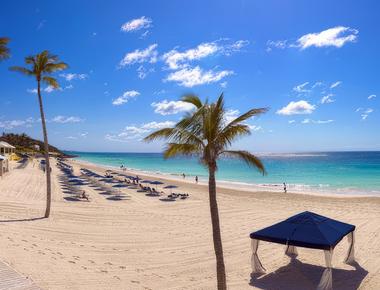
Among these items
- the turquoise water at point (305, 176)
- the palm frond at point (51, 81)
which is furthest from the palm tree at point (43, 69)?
the turquoise water at point (305, 176)

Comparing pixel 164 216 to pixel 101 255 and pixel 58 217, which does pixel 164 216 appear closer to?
pixel 58 217

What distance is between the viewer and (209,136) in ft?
24.6

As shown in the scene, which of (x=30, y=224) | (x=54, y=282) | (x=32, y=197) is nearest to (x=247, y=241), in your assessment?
(x=54, y=282)

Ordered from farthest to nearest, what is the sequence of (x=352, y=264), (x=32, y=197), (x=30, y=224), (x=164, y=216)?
(x=32, y=197) → (x=164, y=216) → (x=30, y=224) → (x=352, y=264)

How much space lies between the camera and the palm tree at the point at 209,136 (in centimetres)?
753

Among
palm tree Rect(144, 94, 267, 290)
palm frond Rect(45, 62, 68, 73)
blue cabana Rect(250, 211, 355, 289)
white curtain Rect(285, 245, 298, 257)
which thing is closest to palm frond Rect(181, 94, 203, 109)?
palm tree Rect(144, 94, 267, 290)

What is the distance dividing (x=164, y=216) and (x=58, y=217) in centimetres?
575

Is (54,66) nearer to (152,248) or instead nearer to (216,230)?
(152,248)

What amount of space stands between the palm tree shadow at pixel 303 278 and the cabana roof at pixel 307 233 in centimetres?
129

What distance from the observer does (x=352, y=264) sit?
38.0 ft

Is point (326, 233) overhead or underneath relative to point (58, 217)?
overhead

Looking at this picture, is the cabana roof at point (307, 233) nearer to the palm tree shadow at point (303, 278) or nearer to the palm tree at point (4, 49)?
the palm tree shadow at point (303, 278)

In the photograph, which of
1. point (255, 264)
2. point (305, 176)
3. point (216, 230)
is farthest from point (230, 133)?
point (305, 176)

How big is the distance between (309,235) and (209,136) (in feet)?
14.6
